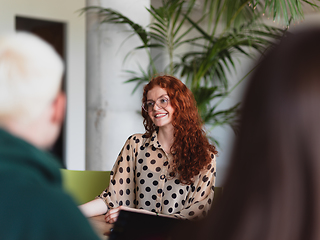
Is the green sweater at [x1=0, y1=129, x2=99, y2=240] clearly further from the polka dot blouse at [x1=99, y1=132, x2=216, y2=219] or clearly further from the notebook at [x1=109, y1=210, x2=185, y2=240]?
the polka dot blouse at [x1=99, y1=132, x2=216, y2=219]

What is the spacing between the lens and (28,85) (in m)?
0.57

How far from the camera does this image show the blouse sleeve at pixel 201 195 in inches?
69.4

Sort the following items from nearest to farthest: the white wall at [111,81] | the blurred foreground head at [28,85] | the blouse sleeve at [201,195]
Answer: the blurred foreground head at [28,85]
the blouse sleeve at [201,195]
the white wall at [111,81]

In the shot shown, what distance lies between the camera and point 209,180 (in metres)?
1.85

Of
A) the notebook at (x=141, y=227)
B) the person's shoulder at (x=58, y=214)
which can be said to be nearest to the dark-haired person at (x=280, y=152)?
the person's shoulder at (x=58, y=214)

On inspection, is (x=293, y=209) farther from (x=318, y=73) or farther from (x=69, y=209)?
(x=69, y=209)

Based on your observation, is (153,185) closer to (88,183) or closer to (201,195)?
(201,195)

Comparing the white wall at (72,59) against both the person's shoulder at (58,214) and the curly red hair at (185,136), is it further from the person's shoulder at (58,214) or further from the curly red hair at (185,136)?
the person's shoulder at (58,214)

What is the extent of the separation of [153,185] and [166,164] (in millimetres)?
127

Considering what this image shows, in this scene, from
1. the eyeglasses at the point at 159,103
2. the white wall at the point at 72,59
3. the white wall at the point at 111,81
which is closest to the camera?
the eyeglasses at the point at 159,103

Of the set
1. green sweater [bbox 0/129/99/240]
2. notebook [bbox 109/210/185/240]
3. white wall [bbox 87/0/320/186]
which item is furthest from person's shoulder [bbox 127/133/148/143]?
green sweater [bbox 0/129/99/240]

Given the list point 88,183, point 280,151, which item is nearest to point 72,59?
point 88,183

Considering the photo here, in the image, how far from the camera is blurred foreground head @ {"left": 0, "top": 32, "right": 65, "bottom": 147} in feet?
1.84

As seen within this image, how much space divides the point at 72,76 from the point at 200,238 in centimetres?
506
